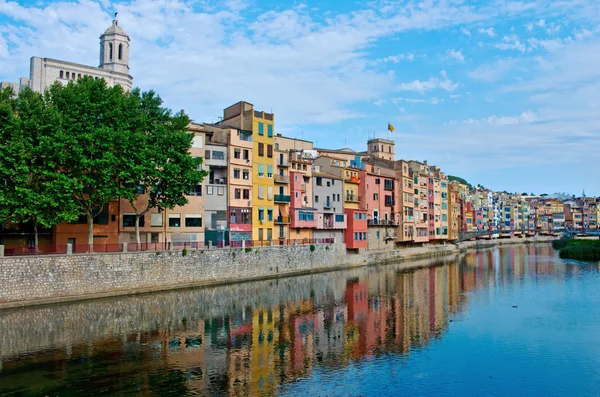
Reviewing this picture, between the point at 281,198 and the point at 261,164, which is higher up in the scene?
the point at 261,164

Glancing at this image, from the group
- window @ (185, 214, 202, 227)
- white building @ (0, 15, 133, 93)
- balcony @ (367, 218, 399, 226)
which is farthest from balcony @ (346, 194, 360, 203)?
white building @ (0, 15, 133, 93)

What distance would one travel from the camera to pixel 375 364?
22656 mm

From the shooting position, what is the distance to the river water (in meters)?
19.9

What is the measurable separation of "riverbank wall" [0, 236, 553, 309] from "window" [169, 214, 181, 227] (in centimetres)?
535

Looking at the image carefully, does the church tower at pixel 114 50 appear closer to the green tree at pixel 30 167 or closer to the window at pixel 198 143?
the window at pixel 198 143

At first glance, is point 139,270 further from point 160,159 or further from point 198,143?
point 198,143

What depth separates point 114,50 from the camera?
317 ft

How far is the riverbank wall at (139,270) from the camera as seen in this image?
109ft

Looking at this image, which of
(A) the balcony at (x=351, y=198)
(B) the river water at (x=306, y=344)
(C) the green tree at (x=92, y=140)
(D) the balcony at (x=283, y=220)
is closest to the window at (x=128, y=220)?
(C) the green tree at (x=92, y=140)

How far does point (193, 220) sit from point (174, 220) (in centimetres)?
190

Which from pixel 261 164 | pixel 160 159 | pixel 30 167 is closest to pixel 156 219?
pixel 160 159

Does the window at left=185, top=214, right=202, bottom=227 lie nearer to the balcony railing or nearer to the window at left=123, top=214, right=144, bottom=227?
the window at left=123, top=214, right=144, bottom=227

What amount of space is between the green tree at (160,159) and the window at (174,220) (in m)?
4.17

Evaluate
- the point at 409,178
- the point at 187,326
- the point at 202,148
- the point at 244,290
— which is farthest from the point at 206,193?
the point at 409,178
